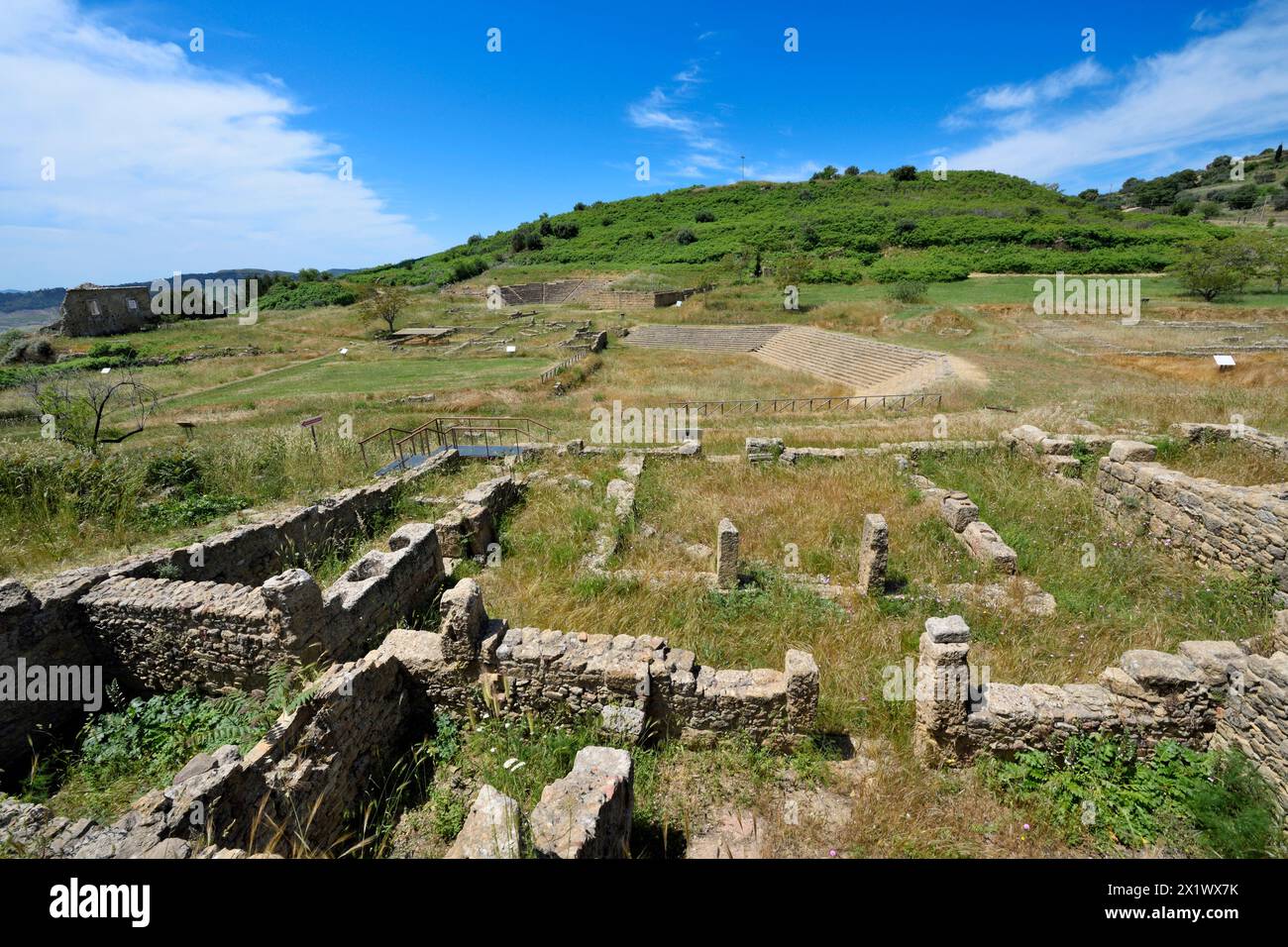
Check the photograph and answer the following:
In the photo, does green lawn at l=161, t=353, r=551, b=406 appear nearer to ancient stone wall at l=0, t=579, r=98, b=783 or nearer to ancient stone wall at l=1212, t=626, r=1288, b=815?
ancient stone wall at l=0, t=579, r=98, b=783

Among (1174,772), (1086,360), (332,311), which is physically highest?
(332,311)

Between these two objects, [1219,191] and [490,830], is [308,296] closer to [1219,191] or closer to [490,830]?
[490,830]

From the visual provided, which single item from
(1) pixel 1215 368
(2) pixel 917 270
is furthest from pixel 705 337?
(1) pixel 1215 368

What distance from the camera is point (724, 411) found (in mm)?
24734

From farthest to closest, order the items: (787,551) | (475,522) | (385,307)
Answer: (385,307) < (475,522) < (787,551)

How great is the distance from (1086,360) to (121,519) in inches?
1465

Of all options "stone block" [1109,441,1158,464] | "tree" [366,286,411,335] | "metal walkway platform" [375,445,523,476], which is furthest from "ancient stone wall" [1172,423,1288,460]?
"tree" [366,286,411,335]

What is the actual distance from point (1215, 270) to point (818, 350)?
2886cm

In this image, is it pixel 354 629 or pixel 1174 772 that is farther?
pixel 354 629

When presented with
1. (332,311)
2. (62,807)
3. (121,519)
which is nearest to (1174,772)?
(62,807)

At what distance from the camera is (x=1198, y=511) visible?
864 cm

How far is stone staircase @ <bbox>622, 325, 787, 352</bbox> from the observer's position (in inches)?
1752


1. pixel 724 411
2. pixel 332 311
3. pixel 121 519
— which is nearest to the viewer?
pixel 121 519
